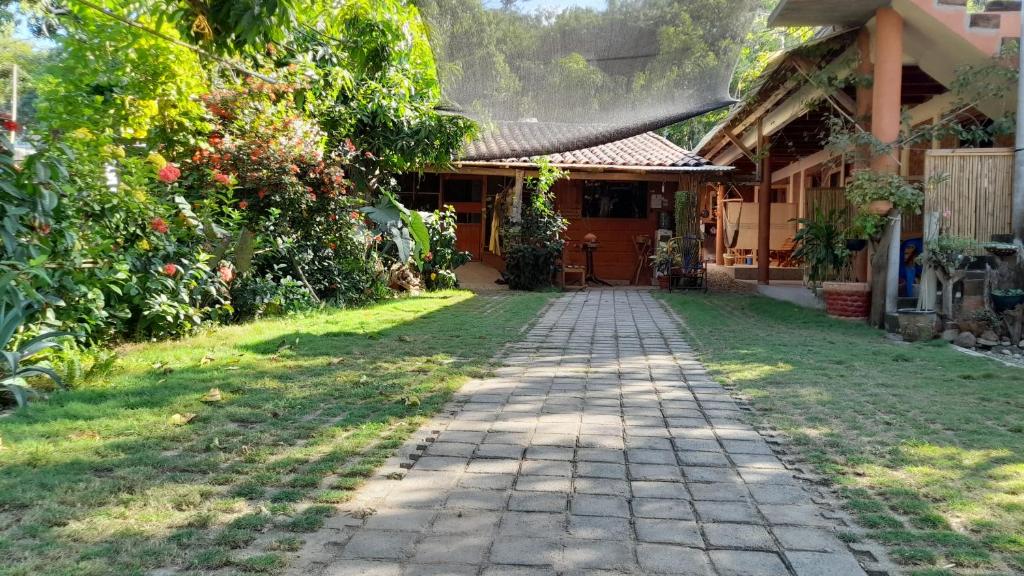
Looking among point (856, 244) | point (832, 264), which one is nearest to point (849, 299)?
point (856, 244)

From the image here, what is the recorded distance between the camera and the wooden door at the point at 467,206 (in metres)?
15.4

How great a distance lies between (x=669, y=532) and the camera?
2377mm

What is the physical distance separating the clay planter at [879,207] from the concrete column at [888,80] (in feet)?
1.32

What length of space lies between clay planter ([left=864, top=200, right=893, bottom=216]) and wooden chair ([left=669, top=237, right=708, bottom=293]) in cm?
541

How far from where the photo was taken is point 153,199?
533 cm

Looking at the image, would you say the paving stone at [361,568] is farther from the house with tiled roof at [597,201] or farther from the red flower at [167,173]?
the house with tiled roof at [597,201]

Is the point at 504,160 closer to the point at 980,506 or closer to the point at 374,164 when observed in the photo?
the point at 374,164

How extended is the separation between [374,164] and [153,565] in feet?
30.0

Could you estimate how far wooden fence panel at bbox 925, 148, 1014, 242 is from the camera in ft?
24.2

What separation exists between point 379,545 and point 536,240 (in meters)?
10.8

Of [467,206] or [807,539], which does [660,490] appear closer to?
[807,539]

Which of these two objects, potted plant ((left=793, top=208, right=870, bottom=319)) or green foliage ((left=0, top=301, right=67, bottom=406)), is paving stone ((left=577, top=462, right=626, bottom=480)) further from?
potted plant ((left=793, top=208, right=870, bottom=319))

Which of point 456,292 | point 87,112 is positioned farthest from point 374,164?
point 87,112

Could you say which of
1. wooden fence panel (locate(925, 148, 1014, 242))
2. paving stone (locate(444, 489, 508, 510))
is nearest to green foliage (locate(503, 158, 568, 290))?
wooden fence panel (locate(925, 148, 1014, 242))
